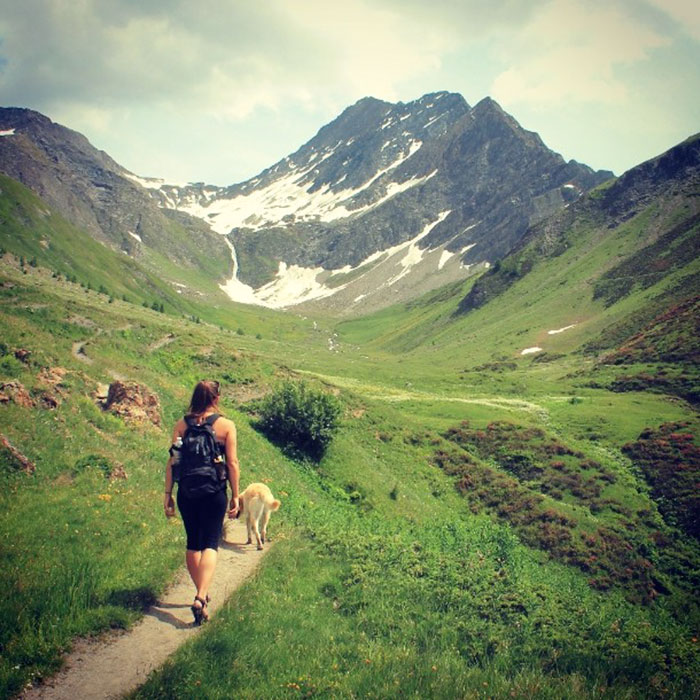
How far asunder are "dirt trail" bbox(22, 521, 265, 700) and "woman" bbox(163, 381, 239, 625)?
0.60 metres

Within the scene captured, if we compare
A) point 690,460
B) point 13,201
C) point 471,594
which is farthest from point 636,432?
point 13,201

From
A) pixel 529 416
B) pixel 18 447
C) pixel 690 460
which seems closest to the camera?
pixel 18 447

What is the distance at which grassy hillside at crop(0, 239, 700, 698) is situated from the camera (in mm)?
8836

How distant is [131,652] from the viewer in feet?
28.9

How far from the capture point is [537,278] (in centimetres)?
19038

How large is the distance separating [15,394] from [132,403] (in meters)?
5.72

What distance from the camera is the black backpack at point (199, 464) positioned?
10.2m

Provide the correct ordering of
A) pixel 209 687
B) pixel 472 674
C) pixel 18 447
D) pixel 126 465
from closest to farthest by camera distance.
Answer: pixel 209 687 → pixel 472 674 → pixel 18 447 → pixel 126 465

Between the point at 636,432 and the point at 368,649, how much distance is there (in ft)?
195

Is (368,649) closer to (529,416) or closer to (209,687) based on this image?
(209,687)

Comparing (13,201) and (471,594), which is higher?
(13,201)

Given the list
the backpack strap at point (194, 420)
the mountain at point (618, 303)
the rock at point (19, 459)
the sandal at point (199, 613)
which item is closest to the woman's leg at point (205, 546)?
the sandal at point (199, 613)

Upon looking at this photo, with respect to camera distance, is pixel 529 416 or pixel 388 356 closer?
pixel 529 416

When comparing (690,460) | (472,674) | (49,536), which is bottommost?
(690,460)
